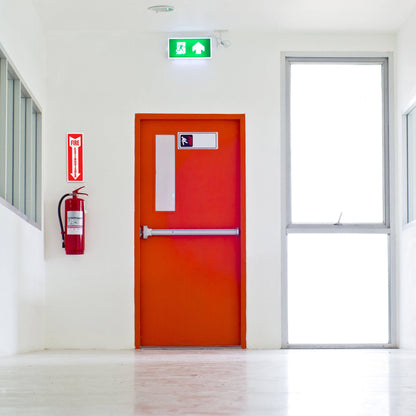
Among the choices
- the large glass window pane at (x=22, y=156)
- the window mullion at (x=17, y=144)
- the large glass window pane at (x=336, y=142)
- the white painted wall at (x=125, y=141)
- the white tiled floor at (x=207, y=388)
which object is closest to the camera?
the white tiled floor at (x=207, y=388)

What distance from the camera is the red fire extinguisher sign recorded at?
26.0ft

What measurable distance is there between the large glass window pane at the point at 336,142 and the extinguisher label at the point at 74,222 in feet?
6.28

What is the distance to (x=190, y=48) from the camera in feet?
26.5

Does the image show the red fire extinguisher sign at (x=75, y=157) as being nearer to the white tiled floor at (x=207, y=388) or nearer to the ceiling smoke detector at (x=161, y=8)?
the ceiling smoke detector at (x=161, y=8)

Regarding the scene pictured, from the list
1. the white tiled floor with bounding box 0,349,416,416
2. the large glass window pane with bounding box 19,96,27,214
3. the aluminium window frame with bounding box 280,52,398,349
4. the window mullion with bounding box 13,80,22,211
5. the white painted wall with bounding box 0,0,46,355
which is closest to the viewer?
the white tiled floor with bounding box 0,349,416,416

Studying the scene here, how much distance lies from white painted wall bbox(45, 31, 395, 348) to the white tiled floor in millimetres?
2465

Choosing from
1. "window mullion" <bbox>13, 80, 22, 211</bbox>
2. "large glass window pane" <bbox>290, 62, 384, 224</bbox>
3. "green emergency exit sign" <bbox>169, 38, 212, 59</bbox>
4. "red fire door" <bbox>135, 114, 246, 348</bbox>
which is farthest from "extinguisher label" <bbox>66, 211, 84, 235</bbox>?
"large glass window pane" <bbox>290, 62, 384, 224</bbox>

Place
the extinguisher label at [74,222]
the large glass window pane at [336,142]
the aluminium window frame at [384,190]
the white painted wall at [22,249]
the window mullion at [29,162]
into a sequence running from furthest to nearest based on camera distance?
the large glass window pane at [336,142], the aluminium window frame at [384,190], the extinguisher label at [74,222], the window mullion at [29,162], the white painted wall at [22,249]

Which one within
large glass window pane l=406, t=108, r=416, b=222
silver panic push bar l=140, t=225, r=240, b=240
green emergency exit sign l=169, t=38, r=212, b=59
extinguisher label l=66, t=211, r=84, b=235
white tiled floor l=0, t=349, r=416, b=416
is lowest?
white tiled floor l=0, t=349, r=416, b=416

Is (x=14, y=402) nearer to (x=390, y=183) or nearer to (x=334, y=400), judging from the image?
(x=334, y=400)

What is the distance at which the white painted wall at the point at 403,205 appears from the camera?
748 cm

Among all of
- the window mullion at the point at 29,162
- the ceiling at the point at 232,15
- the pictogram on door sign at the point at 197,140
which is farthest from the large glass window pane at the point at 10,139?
the pictogram on door sign at the point at 197,140

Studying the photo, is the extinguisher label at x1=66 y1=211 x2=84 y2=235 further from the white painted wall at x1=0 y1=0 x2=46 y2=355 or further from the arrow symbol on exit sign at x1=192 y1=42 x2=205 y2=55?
the arrow symbol on exit sign at x1=192 y1=42 x2=205 y2=55

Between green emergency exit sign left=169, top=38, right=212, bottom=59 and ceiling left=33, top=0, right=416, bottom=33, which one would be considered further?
green emergency exit sign left=169, top=38, right=212, bottom=59
